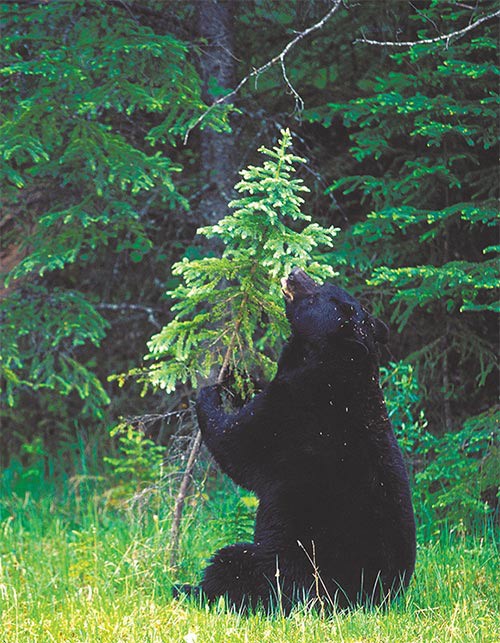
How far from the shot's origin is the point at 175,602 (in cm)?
466

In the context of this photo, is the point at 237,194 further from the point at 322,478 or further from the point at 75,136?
the point at 322,478

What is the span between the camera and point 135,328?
8.80 metres

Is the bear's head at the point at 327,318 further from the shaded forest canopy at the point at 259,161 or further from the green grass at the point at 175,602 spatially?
the shaded forest canopy at the point at 259,161

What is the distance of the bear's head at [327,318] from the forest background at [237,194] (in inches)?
9.1

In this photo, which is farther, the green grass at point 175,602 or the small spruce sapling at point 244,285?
the small spruce sapling at point 244,285

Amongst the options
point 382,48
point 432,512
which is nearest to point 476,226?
point 382,48

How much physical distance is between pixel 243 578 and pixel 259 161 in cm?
427

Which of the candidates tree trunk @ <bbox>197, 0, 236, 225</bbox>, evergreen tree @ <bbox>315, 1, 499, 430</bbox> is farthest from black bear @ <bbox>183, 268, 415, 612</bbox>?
tree trunk @ <bbox>197, 0, 236, 225</bbox>

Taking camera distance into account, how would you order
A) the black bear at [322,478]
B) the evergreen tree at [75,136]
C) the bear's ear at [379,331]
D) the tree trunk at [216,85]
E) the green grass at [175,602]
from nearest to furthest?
the green grass at [175,602] → the black bear at [322,478] → the bear's ear at [379,331] → the evergreen tree at [75,136] → the tree trunk at [216,85]

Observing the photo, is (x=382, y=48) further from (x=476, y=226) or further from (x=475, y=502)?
(x=475, y=502)

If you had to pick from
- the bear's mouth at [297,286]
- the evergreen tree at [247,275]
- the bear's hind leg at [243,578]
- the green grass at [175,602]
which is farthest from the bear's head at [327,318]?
the green grass at [175,602]

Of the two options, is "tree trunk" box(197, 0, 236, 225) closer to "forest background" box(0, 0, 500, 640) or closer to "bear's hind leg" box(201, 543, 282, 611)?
"forest background" box(0, 0, 500, 640)

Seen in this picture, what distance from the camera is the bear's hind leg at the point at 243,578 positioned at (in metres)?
4.39

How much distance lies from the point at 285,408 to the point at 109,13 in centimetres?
377
